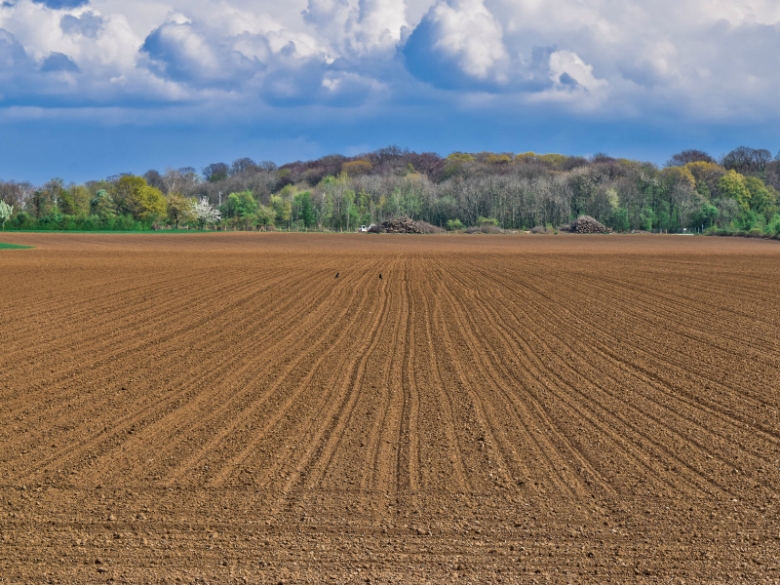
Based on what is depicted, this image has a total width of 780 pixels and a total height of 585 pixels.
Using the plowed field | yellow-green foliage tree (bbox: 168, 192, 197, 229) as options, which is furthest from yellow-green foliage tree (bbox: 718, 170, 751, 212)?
the plowed field

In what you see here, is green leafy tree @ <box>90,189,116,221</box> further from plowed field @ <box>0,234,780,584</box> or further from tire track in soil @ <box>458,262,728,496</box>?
tire track in soil @ <box>458,262,728,496</box>

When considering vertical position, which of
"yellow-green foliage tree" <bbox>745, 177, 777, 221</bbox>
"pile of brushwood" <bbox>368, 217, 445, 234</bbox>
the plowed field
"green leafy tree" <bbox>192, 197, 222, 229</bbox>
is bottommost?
the plowed field

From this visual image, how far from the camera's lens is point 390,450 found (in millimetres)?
7859

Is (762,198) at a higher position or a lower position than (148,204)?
higher

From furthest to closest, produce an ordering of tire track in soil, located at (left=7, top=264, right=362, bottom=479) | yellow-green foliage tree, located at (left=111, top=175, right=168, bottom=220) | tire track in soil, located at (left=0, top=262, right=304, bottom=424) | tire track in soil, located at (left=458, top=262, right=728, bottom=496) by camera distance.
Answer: yellow-green foliage tree, located at (left=111, top=175, right=168, bottom=220) < tire track in soil, located at (left=0, top=262, right=304, bottom=424) < tire track in soil, located at (left=7, top=264, right=362, bottom=479) < tire track in soil, located at (left=458, top=262, right=728, bottom=496)

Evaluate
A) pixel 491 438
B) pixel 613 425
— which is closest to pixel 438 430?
pixel 491 438

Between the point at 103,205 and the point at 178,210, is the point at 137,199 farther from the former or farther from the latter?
the point at 178,210

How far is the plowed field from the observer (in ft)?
18.5

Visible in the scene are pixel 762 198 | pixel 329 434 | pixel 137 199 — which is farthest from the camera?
pixel 762 198

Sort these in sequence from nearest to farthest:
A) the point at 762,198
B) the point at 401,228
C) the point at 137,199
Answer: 1. the point at 401,228
2. the point at 137,199
3. the point at 762,198

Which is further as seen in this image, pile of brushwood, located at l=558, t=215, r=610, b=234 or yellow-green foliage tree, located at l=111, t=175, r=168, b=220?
yellow-green foliage tree, located at l=111, t=175, r=168, b=220

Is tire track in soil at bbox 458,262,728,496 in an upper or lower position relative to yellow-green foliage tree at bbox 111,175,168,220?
lower

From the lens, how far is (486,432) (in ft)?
27.7

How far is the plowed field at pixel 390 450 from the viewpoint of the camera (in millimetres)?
5625
